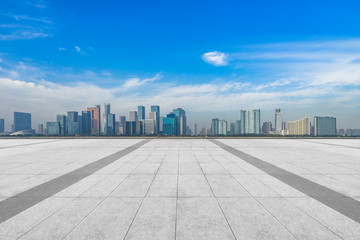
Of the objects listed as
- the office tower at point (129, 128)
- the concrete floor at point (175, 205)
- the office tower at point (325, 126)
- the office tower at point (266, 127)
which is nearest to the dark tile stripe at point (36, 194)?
the concrete floor at point (175, 205)

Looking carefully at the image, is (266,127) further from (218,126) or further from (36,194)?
(36,194)

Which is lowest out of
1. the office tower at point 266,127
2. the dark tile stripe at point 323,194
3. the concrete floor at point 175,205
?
the office tower at point 266,127

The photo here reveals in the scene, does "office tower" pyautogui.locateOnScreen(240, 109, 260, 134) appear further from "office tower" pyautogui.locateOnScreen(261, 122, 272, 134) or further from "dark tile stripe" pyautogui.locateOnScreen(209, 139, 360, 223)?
"dark tile stripe" pyautogui.locateOnScreen(209, 139, 360, 223)

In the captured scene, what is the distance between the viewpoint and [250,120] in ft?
527

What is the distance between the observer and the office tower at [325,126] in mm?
97312

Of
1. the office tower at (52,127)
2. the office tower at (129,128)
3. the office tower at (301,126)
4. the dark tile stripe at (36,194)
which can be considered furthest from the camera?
the office tower at (52,127)

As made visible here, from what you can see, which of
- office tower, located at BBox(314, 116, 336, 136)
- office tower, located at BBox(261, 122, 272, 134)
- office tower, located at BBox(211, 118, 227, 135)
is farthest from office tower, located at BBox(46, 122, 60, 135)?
office tower, located at BBox(261, 122, 272, 134)

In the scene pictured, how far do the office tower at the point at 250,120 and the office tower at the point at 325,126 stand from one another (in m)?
55.5

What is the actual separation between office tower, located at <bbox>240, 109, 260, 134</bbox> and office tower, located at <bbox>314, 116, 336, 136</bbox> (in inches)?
2183

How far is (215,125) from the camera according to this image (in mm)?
186750

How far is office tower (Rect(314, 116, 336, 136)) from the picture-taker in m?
97.3

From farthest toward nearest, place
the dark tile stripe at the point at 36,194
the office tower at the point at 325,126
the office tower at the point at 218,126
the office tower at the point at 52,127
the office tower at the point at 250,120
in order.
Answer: the office tower at the point at 218,126, the office tower at the point at 250,120, the office tower at the point at 52,127, the office tower at the point at 325,126, the dark tile stripe at the point at 36,194

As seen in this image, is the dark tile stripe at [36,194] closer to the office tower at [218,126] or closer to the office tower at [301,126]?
the office tower at [301,126]

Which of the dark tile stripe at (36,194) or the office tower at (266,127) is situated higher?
the dark tile stripe at (36,194)
